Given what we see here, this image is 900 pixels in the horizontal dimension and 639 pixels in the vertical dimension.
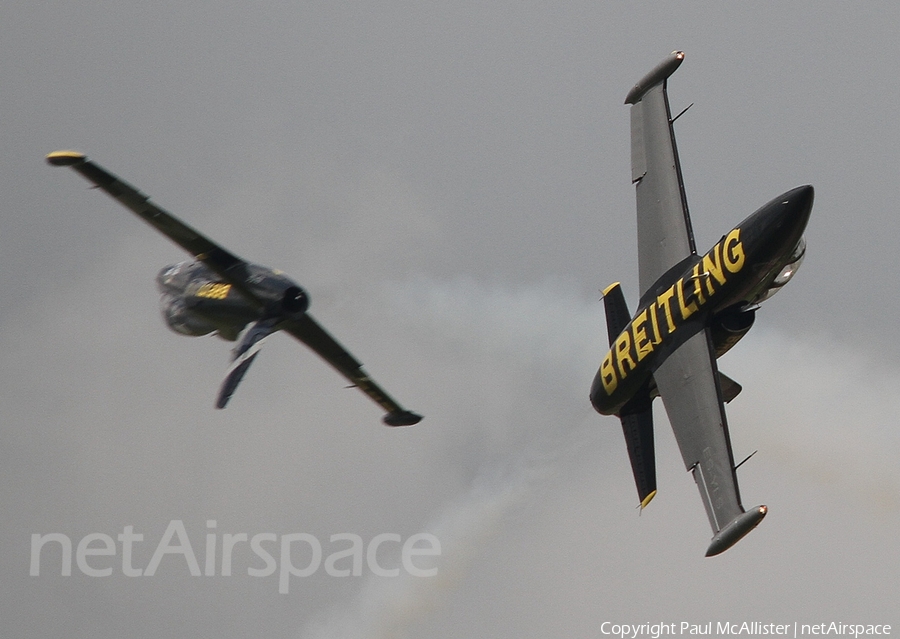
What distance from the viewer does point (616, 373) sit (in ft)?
172

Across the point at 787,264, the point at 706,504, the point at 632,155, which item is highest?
the point at 632,155

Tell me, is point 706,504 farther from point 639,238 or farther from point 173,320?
point 173,320

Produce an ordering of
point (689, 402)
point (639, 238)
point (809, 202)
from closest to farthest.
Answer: point (809, 202) → point (689, 402) → point (639, 238)

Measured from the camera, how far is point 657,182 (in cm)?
5531

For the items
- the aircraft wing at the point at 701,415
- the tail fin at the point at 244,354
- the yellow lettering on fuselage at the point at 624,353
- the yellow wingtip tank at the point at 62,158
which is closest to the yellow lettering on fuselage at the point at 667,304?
the aircraft wing at the point at 701,415

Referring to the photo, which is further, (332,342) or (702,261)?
(332,342)

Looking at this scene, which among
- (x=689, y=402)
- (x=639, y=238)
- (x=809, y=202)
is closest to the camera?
(x=809, y=202)

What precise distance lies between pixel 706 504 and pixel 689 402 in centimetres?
351

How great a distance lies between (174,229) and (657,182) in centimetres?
1564

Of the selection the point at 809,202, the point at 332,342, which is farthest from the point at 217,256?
the point at 809,202

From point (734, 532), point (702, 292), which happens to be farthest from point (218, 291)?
point (734, 532)

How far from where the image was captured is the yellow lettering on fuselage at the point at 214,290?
5144cm

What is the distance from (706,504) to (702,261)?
715 centimetres

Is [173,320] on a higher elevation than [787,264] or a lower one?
lower
